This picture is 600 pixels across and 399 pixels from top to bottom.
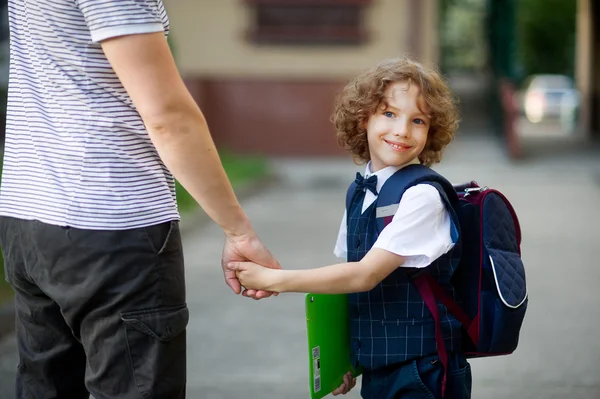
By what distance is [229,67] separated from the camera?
16016mm

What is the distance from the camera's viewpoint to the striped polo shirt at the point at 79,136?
6.42 feet

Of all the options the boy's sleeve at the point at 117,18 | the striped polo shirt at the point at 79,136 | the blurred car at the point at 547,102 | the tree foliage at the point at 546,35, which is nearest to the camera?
the boy's sleeve at the point at 117,18

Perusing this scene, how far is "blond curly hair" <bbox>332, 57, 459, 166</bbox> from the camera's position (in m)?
2.40

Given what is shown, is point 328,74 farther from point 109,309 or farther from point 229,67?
point 109,309

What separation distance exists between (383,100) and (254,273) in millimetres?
565

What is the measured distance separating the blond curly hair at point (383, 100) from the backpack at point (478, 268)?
0.48 ft

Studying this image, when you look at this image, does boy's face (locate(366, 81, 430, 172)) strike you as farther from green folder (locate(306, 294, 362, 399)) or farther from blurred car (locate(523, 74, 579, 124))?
blurred car (locate(523, 74, 579, 124))

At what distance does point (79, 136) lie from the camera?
197 cm

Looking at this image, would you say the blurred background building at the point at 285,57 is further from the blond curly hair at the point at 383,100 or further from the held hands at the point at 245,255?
the held hands at the point at 245,255

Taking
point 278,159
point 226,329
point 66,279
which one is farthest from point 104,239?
point 278,159

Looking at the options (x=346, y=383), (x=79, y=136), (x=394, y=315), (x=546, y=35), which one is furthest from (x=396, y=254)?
(x=546, y=35)

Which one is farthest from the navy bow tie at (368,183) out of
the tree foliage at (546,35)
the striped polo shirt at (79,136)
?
the tree foliage at (546,35)

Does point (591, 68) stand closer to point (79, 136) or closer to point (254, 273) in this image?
point (254, 273)

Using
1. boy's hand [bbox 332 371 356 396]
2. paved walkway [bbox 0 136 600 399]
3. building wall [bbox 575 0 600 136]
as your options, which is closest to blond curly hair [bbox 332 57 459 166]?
boy's hand [bbox 332 371 356 396]
